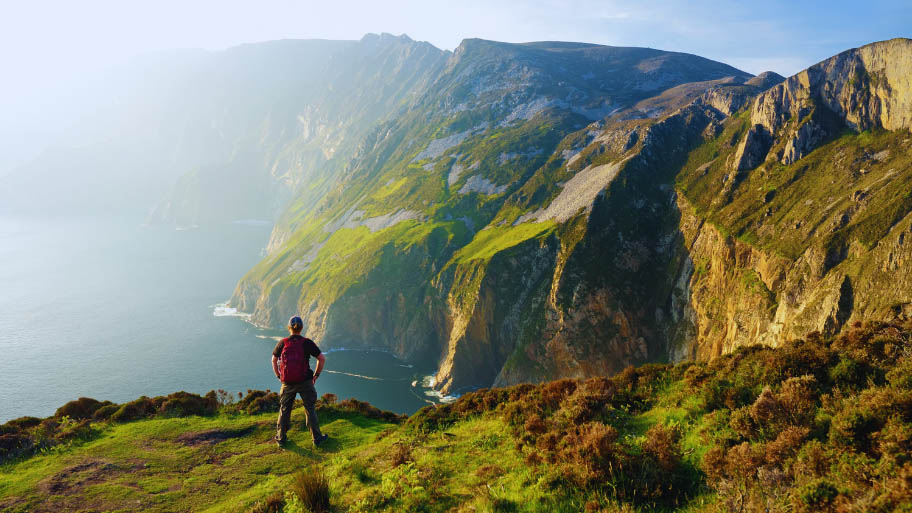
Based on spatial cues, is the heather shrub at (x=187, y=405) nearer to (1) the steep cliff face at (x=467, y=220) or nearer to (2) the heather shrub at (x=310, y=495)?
(2) the heather shrub at (x=310, y=495)

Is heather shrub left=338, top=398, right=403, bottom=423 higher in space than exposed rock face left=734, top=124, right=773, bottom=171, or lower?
lower

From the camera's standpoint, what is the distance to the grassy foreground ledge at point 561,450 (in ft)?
23.3

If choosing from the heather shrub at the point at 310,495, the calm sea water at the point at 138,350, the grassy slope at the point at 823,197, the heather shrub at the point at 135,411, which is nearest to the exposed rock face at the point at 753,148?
the grassy slope at the point at 823,197

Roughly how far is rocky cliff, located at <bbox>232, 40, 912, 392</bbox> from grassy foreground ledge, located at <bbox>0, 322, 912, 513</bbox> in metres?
17.6

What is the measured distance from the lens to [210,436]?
57.6ft

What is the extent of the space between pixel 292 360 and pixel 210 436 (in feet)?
21.5

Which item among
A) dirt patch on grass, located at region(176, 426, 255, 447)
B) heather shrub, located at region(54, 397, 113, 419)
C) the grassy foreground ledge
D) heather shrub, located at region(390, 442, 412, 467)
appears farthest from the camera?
heather shrub, located at region(54, 397, 113, 419)

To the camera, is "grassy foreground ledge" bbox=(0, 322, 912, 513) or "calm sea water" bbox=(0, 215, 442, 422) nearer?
"grassy foreground ledge" bbox=(0, 322, 912, 513)

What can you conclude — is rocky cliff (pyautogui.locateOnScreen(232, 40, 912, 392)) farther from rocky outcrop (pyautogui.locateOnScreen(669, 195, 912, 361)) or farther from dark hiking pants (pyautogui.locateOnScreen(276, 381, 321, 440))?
A: dark hiking pants (pyautogui.locateOnScreen(276, 381, 321, 440))

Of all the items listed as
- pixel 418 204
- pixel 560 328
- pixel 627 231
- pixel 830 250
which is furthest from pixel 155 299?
pixel 830 250

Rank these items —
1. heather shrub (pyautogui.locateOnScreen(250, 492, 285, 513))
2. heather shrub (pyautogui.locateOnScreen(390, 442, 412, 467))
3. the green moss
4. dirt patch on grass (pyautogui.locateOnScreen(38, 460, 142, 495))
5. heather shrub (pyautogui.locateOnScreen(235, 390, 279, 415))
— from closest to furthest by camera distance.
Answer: heather shrub (pyautogui.locateOnScreen(250, 492, 285, 513)), heather shrub (pyautogui.locateOnScreen(390, 442, 412, 467)), dirt patch on grass (pyautogui.locateOnScreen(38, 460, 142, 495)), heather shrub (pyautogui.locateOnScreen(235, 390, 279, 415)), the green moss

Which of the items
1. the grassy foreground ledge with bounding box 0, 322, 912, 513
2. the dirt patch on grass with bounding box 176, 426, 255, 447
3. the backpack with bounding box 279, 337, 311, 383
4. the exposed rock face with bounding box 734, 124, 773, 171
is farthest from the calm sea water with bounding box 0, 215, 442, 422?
the backpack with bounding box 279, 337, 311, 383

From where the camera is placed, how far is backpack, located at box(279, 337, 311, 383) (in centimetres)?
1457

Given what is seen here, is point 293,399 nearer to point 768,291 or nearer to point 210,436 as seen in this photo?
point 210,436
